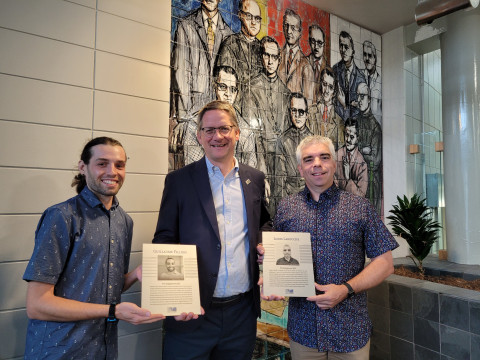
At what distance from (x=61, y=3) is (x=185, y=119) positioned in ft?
3.49

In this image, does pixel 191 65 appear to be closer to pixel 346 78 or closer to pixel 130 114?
pixel 130 114

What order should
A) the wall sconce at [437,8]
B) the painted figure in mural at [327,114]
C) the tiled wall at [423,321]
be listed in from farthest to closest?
the painted figure in mural at [327,114] → the wall sconce at [437,8] → the tiled wall at [423,321]

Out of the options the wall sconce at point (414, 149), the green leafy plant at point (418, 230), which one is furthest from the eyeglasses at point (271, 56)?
the wall sconce at point (414, 149)

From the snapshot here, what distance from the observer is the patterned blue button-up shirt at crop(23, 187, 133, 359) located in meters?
1.12

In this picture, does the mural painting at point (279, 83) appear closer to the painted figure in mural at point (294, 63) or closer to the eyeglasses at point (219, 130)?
the painted figure in mural at point (294, 63)

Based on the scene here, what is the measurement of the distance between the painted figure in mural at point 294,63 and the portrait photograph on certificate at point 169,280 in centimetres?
240

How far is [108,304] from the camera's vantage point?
1.23 m

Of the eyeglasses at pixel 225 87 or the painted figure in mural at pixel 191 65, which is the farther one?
the eyeglasses at pixel 225 87

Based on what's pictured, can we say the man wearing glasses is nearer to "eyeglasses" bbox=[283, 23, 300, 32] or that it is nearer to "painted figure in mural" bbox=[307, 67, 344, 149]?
"eyeglasses" bbox=[283, 23, 300, 32]

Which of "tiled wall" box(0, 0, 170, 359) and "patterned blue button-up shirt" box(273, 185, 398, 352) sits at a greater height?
"tiled wall" box(0, 0, 170, 359)

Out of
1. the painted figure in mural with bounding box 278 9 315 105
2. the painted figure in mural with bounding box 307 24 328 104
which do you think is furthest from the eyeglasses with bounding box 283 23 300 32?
the painted figure in mural with bounding box 307 24 328 104

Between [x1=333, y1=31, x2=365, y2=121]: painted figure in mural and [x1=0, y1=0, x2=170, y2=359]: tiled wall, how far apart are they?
7.18 ft

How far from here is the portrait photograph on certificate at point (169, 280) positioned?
1.25 meters

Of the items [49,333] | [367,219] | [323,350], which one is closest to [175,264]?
[49,333]
